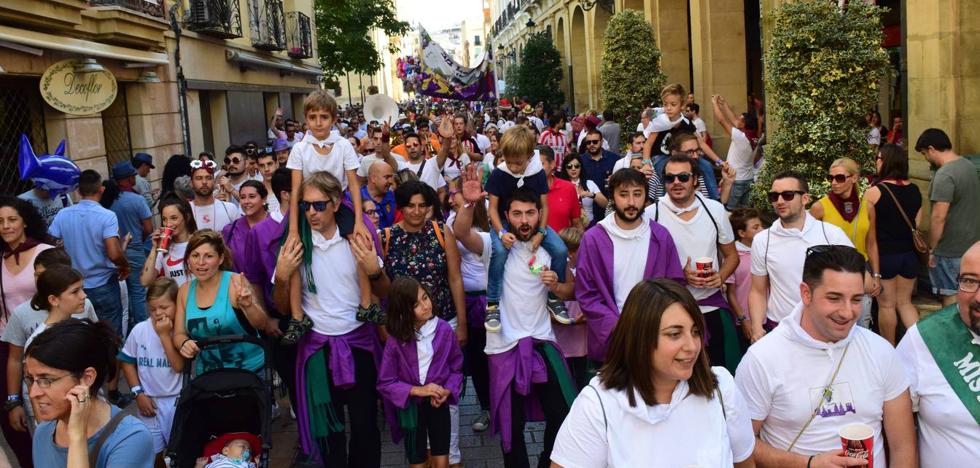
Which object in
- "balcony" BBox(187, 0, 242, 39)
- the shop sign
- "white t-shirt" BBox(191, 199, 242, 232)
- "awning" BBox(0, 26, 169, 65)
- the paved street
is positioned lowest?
the paved street

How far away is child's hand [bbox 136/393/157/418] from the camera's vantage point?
Result: 17.0 ft

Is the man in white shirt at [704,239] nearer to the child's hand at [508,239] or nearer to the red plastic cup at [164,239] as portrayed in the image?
the child's hand at [508,239]

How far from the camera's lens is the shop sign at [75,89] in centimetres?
1078

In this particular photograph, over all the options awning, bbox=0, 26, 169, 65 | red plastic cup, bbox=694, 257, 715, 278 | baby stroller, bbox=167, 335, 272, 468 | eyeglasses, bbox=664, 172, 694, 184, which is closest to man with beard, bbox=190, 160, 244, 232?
baby stroller, bbox=167, 335, 272, 468

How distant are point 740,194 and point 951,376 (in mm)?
7550

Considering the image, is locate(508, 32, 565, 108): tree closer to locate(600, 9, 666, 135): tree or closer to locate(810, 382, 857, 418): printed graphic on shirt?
locate(600, 9, 666, 135): tree

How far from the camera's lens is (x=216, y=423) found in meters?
4.96

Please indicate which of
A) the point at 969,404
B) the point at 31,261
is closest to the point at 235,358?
the point at 31,261

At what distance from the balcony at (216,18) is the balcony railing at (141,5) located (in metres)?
1.33

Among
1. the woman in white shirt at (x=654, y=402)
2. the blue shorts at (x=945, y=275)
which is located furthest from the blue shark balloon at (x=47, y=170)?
the blue shorts at (x=945, y=275)

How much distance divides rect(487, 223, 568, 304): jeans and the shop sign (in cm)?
767

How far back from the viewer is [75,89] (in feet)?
37.3

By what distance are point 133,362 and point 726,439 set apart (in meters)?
3.79

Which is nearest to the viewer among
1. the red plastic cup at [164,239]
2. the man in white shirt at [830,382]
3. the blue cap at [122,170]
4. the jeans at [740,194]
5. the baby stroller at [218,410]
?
the man in white shirt at [830,382]
